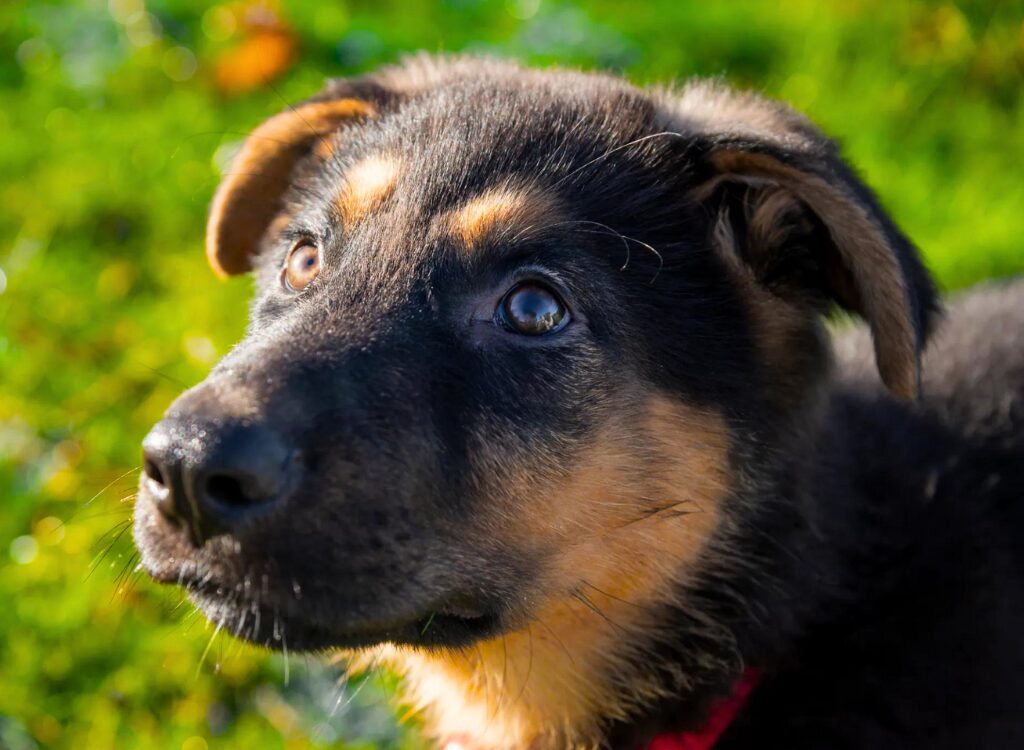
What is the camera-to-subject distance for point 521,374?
2.99m

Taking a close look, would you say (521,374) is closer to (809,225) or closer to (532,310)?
(532,310)

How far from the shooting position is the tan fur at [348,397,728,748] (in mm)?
3023

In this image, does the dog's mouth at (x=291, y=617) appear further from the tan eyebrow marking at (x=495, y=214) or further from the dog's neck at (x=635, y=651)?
the tan eyebrow marking at (x=495, y=214)

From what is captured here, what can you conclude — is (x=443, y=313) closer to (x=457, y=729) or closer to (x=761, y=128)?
(x=761, y=128)

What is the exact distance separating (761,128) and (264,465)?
66.3 inches

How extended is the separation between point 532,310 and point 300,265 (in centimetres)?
77

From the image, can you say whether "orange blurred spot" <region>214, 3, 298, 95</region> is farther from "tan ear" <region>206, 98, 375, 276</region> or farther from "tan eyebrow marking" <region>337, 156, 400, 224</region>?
"tan eyebrow marking" <region>337, 156, 400, 224</region>

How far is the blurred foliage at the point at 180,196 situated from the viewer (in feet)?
14.1

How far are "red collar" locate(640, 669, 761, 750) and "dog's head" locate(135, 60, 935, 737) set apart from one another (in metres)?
0.12

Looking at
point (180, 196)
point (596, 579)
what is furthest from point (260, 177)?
point (180, 196)

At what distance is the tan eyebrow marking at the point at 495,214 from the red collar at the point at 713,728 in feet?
4.38

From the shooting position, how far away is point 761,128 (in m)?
3.30

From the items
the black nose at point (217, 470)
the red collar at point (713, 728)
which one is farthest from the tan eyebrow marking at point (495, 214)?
the red collar at point (713, 728)

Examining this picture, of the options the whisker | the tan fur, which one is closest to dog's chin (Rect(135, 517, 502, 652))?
the tan fur
